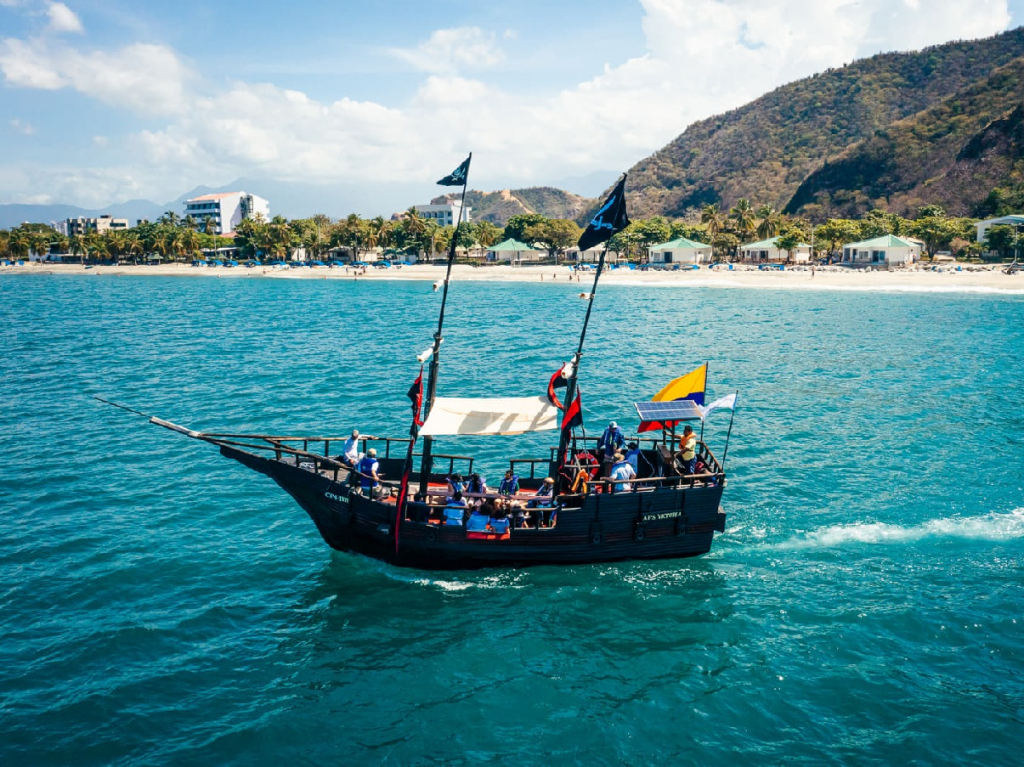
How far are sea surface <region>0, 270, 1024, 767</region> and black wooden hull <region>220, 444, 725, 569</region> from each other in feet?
1.91

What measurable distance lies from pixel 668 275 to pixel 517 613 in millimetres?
96690

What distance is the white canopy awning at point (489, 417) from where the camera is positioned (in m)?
17.7

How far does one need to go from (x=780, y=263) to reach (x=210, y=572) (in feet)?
357

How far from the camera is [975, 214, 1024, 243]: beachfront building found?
96.1m

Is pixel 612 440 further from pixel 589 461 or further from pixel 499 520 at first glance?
pixel 499 520

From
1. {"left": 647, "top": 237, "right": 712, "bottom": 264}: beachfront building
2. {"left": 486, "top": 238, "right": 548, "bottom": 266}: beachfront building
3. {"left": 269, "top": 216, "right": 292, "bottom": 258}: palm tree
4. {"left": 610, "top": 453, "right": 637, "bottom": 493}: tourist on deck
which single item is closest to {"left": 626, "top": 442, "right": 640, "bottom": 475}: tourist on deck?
{"left": 610, "top": 453, "right": 637, "bottom": 493}: tourist on deck

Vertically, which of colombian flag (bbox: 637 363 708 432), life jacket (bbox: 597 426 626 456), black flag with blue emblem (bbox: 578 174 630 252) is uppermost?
black flag with blue emblem (bbox: 578 174 630 252)

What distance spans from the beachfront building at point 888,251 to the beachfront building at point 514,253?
169 ft

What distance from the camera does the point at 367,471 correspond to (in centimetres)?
1862

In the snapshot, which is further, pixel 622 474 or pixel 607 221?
pixel 622 474

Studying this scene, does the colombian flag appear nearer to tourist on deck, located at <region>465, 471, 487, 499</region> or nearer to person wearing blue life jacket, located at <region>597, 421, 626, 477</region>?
person wearing blue life jacket, located at <region>597, 421, 626, 477</region>

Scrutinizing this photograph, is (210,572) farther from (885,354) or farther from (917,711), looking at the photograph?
(885,354)

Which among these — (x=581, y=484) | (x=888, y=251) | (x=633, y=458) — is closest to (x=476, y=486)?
(x=581, y=484)

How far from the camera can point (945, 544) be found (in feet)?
66.1
